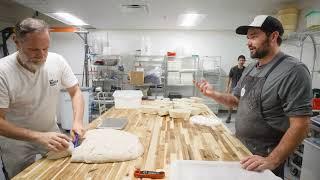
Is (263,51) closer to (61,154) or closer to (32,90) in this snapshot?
(61,154)

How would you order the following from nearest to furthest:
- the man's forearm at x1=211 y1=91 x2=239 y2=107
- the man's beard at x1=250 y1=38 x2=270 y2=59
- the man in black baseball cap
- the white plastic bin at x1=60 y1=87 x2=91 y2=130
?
the man in black baseball cap < the man's beard at x1=250 y1=38 x2=270 y2=59 < the man's forearm at x1=211 y1=91 x2=239 y2=107 < the white plastic bin at x1=60 y1=87 x2=91 y2=130

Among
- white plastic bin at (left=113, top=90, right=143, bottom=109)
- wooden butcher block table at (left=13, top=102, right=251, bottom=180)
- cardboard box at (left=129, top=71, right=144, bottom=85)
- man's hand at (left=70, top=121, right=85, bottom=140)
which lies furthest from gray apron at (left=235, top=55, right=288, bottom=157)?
cardboard box at (left=129, top=71, right=144, bottom=85)

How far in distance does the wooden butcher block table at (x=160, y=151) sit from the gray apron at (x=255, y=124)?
0.10m

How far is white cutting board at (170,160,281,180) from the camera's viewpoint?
993 millimetres

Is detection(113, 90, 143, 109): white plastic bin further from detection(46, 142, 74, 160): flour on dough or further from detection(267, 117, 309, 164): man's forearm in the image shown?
detection(267, 117, 309, 164): man's forearm

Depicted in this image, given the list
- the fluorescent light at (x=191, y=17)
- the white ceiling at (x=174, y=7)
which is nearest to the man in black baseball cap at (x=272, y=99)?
the white ceiling at (x=174, y=7)

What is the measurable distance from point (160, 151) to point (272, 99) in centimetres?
71

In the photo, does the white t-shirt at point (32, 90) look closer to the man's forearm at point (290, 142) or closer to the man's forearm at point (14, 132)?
the man's forearm at point (14, 132)

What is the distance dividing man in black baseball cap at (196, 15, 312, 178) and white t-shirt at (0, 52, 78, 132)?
1.24 m

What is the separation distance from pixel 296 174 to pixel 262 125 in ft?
6.00

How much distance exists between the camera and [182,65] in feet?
20.4

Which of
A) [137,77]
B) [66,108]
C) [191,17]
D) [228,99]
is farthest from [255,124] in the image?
[137,77]

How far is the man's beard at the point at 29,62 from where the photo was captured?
4.31 ft

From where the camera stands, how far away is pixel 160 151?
1.31m
